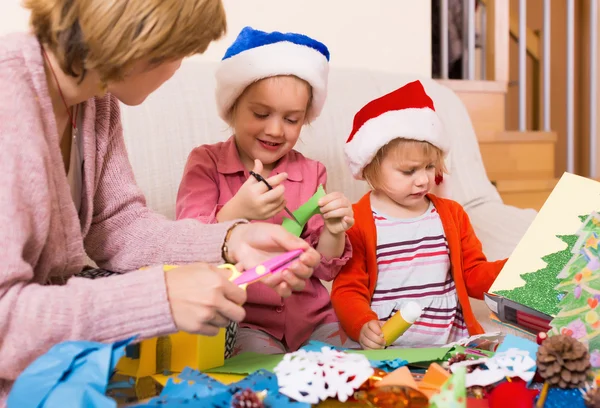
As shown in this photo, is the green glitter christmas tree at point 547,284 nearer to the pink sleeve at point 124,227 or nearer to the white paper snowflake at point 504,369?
the white paper snowflake at point 504,369

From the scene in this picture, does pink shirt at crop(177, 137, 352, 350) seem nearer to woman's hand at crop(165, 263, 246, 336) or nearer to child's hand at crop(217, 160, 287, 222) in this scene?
child's hand at crop(217, 160, 287, 222)

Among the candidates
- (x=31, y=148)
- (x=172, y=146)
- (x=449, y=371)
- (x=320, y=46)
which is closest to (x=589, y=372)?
(x=449, y=371)

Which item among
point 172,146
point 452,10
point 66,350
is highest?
point 452,10

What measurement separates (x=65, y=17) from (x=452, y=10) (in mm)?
2486

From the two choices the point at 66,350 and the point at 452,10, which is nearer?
the point at 66,350

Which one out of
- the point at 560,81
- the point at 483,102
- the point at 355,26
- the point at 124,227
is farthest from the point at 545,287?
the point at 560,81

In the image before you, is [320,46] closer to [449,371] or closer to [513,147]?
[449,371]

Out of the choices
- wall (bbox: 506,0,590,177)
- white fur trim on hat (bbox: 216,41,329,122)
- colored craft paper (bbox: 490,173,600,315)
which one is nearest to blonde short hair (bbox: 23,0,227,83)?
white fur trim on hat (bbox: 216,41,329,122)

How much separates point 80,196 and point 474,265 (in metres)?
0.81

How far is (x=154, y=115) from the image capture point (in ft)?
5.43

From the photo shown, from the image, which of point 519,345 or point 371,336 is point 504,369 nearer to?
point 519,345

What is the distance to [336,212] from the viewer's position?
1233 millimetres

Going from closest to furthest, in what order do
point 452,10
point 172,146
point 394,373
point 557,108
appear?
point 394,373 → point 172,146 → point 452,10 → point 557,108

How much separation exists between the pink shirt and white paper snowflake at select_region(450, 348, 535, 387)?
1.62 ft
